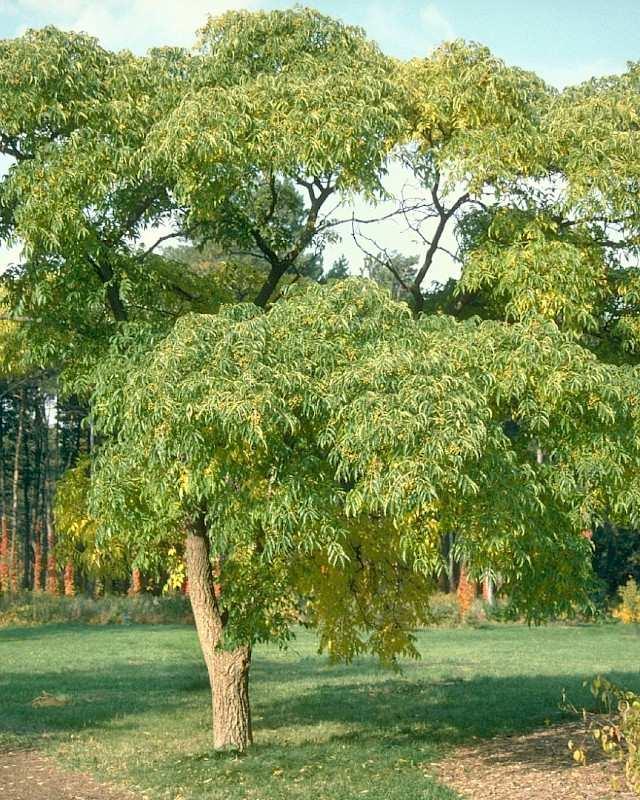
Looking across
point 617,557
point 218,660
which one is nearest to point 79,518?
point 218,660

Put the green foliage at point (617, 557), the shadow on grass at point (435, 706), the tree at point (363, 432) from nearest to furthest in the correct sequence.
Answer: the tree at point (363, 432) → the shadow on grass at point (435, 706) → the green foliage at point (617, 557)

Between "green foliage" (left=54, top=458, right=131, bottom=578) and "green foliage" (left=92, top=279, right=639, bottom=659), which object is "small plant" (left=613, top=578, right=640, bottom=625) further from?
"green foliage" (left=92, top=279, right=639, bottom=659)

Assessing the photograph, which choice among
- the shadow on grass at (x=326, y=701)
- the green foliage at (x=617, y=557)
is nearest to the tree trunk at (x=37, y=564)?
the shadow on grass at (x=326, y=701)

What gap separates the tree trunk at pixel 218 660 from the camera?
12.0 m

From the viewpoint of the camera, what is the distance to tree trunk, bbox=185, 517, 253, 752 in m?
12.0

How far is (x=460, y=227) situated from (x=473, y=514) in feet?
14.7

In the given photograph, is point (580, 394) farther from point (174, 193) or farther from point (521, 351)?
point (174, 193)

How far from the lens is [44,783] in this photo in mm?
11086

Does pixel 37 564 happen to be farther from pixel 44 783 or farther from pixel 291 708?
pixel 44 783

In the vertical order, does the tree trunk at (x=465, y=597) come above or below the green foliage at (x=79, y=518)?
below

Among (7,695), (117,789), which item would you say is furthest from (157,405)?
(7,695)

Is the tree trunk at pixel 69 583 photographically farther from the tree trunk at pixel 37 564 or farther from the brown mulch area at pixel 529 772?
the brown mulch area at pixel 529 772

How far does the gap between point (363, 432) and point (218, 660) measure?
5025 mm

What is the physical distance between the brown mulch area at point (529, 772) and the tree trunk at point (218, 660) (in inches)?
83.3
